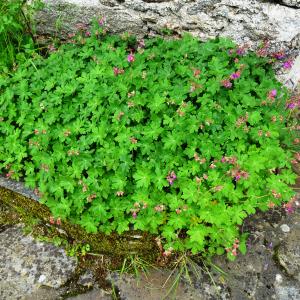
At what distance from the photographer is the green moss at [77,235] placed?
122 inches

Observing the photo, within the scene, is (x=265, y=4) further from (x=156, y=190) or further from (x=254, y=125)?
(x=156, y=190)

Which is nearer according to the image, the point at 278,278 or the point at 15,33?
the point at 278,278

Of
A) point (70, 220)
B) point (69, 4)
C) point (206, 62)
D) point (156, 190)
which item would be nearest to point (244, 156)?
point (156, 190)

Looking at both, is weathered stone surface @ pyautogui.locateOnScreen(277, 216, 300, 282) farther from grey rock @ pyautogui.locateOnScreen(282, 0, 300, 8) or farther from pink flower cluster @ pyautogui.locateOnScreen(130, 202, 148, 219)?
grey rock @ pyautogui.locateOnScreen(282, 0, 300, 8)

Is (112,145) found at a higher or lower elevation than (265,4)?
lower

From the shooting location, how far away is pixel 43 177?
3145mm

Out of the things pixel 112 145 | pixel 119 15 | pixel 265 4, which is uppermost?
pixel 265 4

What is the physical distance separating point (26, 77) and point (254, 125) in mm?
2280

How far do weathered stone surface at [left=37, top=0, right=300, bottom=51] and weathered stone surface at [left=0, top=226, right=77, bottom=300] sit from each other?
8.06ft

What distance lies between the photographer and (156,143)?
311cm

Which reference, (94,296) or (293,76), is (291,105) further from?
Result: (94,296)

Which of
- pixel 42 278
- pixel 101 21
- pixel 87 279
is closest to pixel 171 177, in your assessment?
pixel 87 279

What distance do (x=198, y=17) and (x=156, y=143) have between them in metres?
1.57

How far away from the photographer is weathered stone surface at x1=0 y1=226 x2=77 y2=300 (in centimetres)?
291
